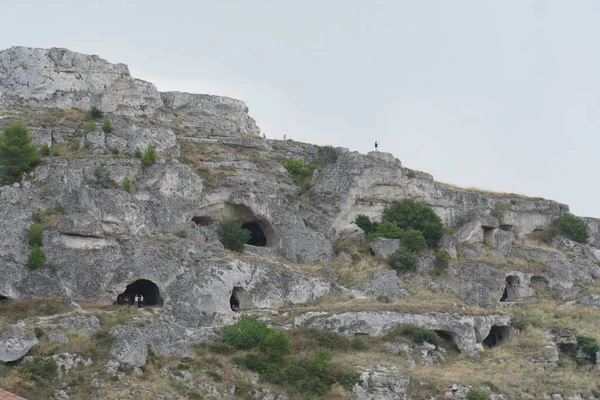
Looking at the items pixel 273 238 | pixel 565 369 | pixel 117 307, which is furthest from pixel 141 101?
pixel 565 369

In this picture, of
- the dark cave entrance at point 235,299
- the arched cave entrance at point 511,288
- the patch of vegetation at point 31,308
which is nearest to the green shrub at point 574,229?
the arched cave entrance at point 511,288

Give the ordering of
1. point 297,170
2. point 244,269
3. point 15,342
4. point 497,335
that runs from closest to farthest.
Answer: point 15,342 → point 244,269 → point 497,335 → point 297,170

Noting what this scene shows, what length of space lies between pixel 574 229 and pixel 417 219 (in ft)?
46.5

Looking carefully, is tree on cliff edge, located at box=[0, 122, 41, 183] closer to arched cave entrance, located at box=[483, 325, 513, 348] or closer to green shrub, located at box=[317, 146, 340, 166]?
green shrub, located at box=[317, 146, 340, 166]

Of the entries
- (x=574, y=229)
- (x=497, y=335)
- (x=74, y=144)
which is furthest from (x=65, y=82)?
(x=574, y=229)

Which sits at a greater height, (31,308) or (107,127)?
(107,127)

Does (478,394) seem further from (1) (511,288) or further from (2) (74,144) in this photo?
(2) (74,144)

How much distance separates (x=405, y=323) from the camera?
38.0 meters

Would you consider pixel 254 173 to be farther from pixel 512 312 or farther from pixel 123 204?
pixel 512 312

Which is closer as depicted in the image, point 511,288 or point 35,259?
point 35,259

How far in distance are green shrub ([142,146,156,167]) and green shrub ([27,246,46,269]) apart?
9.34 metres

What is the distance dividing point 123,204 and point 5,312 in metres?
9.13

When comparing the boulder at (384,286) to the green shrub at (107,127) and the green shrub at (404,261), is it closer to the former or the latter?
the green shrub at (404,261)

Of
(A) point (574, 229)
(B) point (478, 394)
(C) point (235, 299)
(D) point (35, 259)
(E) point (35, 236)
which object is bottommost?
(B) point (478, 394)
